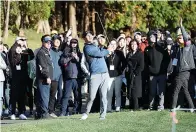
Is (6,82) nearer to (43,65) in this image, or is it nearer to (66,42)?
(66,42)

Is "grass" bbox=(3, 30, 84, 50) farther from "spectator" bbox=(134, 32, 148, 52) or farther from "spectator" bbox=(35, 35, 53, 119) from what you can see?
"spectator" bbox=(35, 35, 53, 119)

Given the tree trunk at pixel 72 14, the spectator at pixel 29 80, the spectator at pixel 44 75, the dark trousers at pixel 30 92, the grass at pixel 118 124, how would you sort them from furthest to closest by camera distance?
the tree trunk at pixel 72 14, the dark trousers at pixel 30 92, the spectator at pixel 29 80, the spectator at pixel 44 75, the grass at pixel 118 124

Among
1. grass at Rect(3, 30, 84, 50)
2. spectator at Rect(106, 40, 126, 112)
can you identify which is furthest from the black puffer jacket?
grass at Rect(3, 30, 84, 50)

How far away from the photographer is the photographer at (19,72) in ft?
55.2

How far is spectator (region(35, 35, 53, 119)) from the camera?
15.7 metres

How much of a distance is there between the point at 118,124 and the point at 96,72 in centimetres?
138

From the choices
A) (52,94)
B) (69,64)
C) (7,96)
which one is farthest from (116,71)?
(7,96)

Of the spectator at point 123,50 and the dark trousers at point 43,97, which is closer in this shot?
the dark trousers at point 43,97

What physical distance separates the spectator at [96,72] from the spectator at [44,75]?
4.72 ft

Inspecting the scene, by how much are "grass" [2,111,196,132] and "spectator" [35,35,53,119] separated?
105 cm

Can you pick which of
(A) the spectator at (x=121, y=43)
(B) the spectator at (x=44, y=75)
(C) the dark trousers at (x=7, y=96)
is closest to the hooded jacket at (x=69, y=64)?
(B) the spectator at (x=44, y=75)

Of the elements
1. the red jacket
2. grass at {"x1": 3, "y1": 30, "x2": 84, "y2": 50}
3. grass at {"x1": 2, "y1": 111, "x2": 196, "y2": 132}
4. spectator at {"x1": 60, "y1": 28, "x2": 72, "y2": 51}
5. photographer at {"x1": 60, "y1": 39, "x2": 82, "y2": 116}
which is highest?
spectator at {"x1": 60, "y1": 28, "x2": 72, "y2": 51}

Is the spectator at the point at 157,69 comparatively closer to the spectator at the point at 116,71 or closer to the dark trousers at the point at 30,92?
the spectator at the point at 116,71

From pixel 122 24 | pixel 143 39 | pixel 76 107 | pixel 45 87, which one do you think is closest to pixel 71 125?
pixel 45 87
